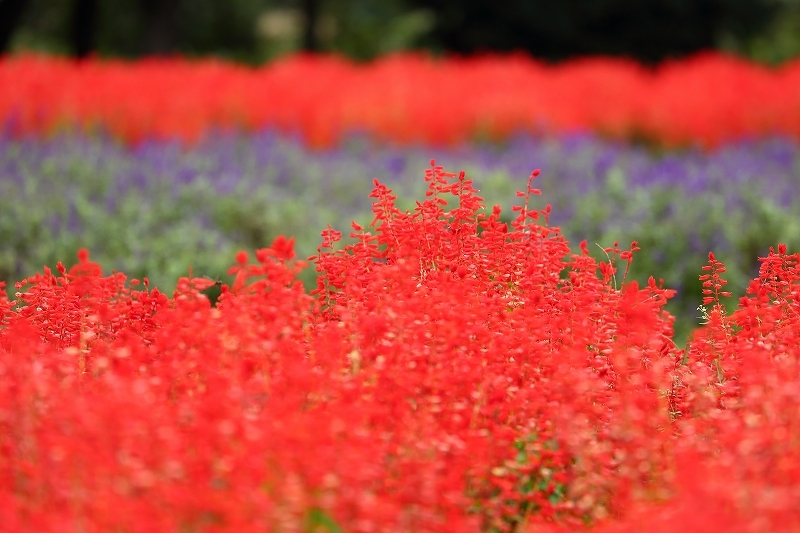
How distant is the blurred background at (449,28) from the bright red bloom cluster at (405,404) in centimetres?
1834

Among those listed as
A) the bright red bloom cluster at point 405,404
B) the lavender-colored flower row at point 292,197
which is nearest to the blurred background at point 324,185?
the lavender-colored flower row at point 292,197

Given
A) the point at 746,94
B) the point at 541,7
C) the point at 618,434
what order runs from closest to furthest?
1. the point at 618,434
2. the point at 746,94
3. the point at 541,7

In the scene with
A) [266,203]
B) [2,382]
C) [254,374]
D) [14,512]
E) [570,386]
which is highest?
[266,203]

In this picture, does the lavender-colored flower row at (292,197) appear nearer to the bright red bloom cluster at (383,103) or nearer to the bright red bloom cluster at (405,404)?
the bright red bloom cluster at (383,103)

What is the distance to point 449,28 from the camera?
2322 centimetres

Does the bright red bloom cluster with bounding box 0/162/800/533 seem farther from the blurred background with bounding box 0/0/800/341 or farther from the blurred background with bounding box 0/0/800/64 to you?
the blurred background with bounding box 0/0/800/64

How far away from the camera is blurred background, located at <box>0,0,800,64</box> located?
22.6 meters

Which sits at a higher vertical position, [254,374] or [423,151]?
[423,151]

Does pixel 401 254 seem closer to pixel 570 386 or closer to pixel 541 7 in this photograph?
pixel 570 386

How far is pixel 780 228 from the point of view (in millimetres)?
7023

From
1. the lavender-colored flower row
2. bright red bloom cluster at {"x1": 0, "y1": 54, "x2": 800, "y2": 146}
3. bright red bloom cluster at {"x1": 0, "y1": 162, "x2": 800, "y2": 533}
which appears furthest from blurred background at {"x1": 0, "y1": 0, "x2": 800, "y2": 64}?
bright red bloom cluster at {"x1": 0, "y1": 162, "x2": 800, "y2": 533}

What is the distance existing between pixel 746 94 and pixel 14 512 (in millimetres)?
11582

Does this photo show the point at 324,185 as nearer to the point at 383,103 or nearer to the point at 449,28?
the point at 383,103

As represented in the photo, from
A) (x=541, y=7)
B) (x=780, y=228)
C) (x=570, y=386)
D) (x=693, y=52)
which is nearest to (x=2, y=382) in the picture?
(x=570, y=386)
